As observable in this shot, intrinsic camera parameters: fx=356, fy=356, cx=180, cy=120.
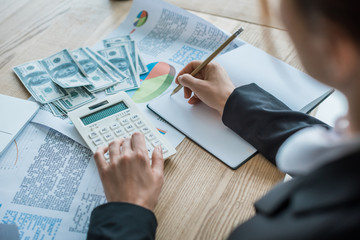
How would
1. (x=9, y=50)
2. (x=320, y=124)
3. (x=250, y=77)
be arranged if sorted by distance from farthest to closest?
1. (x=9, y=50)
2. (x=250, y=77)
3. (x=320, y=124)

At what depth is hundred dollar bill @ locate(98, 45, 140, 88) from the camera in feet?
2.91

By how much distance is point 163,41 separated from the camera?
3.31 ft

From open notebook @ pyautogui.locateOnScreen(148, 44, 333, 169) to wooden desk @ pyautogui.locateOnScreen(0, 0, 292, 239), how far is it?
0.03 meters

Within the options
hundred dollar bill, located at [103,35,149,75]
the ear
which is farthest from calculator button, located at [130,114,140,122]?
the ear

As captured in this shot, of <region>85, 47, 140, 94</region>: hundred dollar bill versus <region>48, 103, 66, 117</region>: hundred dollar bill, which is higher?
<region>85, 47, 140, 94</region>: hundred dollar bill

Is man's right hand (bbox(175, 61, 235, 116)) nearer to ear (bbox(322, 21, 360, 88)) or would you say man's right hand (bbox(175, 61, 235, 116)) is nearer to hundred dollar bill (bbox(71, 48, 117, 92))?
hundred dollar bill (bbox(71, 48, 117, 92))

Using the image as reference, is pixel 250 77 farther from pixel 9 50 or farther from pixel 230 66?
pixel 9 50

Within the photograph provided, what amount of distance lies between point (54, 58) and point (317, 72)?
71cm

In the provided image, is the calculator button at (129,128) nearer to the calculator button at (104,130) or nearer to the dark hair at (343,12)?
the calculator button at (104,130)

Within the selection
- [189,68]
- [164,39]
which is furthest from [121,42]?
[189,68]

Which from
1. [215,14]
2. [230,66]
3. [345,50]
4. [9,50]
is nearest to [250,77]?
[230,66]

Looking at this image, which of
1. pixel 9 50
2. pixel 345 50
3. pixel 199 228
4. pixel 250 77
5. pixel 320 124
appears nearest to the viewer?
pixel 345 50

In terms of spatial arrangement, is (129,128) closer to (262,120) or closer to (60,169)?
(60,169)

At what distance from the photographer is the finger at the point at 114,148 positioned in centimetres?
65
